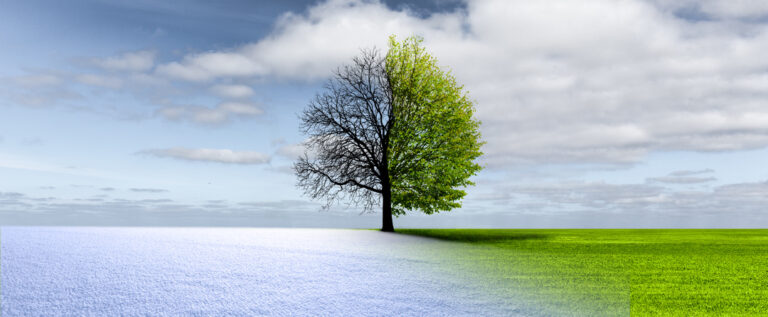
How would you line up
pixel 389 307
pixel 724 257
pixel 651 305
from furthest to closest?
pixel 724 257 < pixel 651 305 < pixel 389 307

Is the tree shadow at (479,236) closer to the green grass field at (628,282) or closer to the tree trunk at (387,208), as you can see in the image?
the tree trunk at (387,208)

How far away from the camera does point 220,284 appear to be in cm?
836

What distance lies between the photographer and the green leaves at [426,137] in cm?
2623

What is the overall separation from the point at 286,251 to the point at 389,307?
6.57m

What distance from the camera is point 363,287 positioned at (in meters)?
8.52

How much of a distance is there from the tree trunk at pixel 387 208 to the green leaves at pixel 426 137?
1.20ft

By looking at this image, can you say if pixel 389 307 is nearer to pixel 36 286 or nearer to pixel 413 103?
pixel 36 286

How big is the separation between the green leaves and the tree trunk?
36cm

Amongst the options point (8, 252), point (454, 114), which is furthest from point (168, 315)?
point (454, 114)

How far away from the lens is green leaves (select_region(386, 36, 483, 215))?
26234 mm

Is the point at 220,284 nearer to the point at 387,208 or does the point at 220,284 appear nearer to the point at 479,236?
the point at 387,208

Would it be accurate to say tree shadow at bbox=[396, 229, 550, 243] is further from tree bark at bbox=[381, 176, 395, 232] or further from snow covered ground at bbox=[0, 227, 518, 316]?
snow covered ground at bbox=[0, 227, 518, 316]

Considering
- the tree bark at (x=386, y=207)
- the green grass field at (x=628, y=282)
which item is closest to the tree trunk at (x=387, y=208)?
the tree bark at (x=386, y=207)

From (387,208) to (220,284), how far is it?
18.8m
